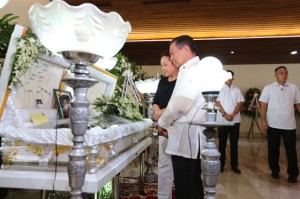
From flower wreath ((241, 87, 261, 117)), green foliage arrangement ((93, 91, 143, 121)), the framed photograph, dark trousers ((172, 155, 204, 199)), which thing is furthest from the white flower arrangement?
flower wreath ((241, 87, 261, 117))

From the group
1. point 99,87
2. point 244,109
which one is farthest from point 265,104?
point 244,109

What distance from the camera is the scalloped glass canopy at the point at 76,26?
0.92 meters

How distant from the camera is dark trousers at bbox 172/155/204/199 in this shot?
158 centimetres

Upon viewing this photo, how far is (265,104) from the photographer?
12.9ft

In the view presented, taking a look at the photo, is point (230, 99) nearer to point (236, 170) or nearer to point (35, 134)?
point (236, 170)

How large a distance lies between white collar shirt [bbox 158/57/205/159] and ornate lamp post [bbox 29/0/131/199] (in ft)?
1.92

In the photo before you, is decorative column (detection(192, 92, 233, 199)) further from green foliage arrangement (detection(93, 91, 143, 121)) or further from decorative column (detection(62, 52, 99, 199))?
green foliage arrangement (detection(93, 91, 143, 121))

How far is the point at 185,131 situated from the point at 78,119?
2.67ft

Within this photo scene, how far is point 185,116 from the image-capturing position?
162 cm

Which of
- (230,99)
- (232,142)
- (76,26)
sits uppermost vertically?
(76,26)

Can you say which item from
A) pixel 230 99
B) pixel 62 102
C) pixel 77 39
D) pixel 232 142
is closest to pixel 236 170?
pixel 232 142

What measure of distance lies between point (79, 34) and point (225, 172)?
140 inches

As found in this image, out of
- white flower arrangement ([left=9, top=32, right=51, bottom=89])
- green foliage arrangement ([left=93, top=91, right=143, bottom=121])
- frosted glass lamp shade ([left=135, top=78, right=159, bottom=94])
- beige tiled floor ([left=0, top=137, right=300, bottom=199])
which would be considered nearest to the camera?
white flower arrangement ([left=9, top=32, right=51, bottom=89])

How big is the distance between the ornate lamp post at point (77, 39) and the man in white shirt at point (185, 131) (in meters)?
0.63
